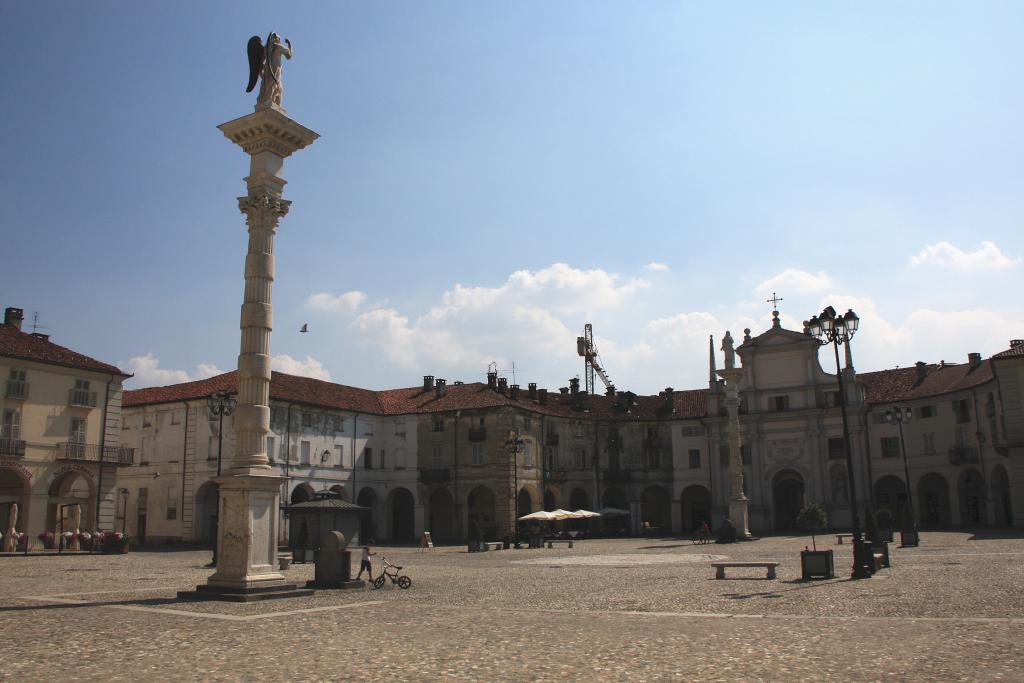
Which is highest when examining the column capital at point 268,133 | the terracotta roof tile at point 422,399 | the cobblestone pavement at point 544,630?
the column capital at point 268,133

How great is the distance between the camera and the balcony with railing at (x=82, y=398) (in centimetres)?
4203

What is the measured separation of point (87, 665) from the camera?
9.99 m

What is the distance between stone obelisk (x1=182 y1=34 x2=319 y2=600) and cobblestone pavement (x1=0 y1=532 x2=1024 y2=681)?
1106 millimetres

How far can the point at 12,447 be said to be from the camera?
38594mm

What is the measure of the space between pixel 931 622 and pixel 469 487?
1829 inches

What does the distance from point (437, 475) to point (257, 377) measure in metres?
40.4

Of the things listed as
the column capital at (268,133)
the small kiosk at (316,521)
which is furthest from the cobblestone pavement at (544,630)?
the column capital at (268,133)

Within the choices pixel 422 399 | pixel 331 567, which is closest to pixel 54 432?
pixel 422 399

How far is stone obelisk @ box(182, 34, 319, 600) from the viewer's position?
1772 cm

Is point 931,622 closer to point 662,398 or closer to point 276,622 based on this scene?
point 276,622

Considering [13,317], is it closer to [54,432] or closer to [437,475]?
[54,432]

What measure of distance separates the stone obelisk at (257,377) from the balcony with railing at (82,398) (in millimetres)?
27041

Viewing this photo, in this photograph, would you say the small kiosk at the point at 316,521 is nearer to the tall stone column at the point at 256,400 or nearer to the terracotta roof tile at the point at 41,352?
the tall stone column at the point at 256,400

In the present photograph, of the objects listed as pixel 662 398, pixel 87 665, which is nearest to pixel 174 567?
pixel 87 665
